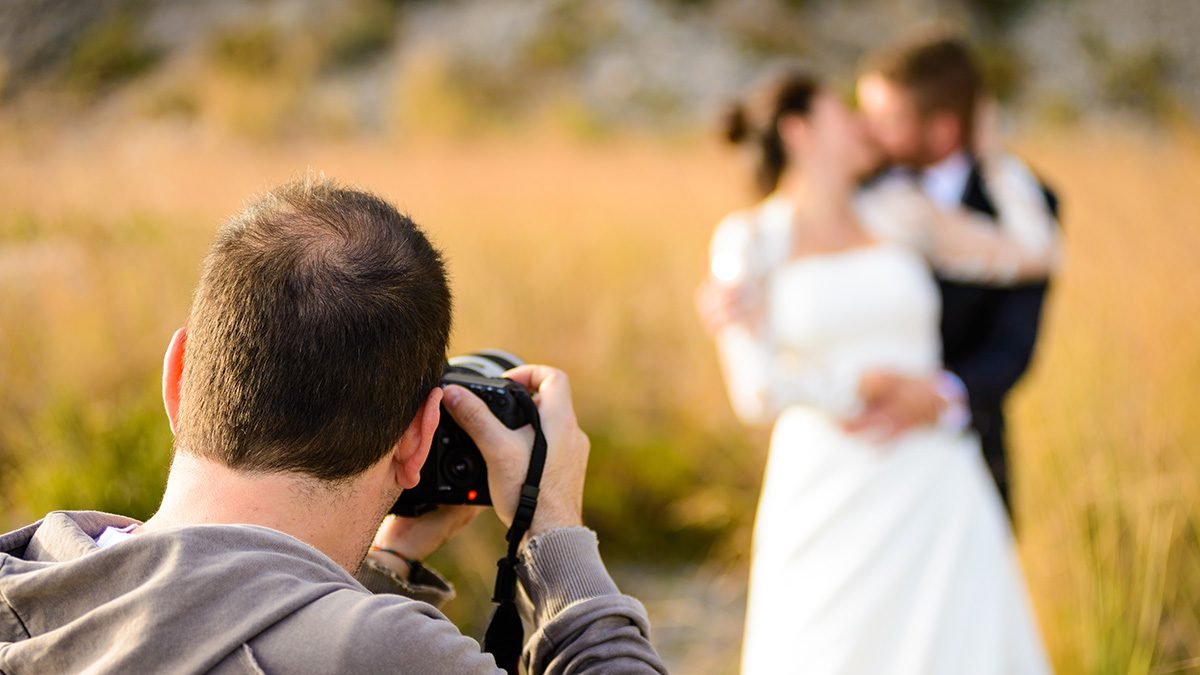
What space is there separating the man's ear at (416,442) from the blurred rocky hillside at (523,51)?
673 inches

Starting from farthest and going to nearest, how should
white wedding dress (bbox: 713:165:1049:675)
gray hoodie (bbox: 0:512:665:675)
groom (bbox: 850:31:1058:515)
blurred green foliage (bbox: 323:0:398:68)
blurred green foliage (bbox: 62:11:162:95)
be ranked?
blurred green foliage (bbox: 323:0:398:68) → blurred green foliage (bbox: 62:11:162:95) → groom (bbox: 850:31:1058:515) → white wedding dress (bbox: 713:165:1049:675) → gray hoodie (bbox: 0:512:665:675)

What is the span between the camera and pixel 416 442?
1.15 metres

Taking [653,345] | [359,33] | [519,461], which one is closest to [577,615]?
[519,461]

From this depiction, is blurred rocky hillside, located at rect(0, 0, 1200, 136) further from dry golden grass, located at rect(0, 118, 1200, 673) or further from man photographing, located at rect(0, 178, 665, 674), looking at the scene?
man photographing, located at rect(0, 178, 665, 674)

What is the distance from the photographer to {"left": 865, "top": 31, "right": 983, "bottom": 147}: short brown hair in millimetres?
3320

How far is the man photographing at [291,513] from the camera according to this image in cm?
92

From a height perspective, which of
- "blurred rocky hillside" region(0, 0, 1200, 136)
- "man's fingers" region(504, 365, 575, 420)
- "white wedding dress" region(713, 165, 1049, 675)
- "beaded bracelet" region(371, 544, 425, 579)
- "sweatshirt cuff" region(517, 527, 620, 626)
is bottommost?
"white wedding dress" region(713, 165, 1049, 675)

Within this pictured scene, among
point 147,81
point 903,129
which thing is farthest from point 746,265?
point 147,81

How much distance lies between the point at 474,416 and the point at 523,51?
88.3ft

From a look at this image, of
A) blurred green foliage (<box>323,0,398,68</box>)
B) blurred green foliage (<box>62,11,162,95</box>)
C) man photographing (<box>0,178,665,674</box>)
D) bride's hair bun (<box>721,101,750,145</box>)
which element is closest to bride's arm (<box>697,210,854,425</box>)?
bride's hair bun (<box>721,101,750,145</box>)

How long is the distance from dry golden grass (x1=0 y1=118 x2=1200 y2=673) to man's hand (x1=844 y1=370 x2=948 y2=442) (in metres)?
0.73

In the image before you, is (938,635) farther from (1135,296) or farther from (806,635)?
(1135,296)

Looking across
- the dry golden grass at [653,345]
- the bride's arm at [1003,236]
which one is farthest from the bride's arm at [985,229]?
the dry golden grass at [653,345]

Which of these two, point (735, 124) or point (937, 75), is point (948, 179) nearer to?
point (937, 75)
